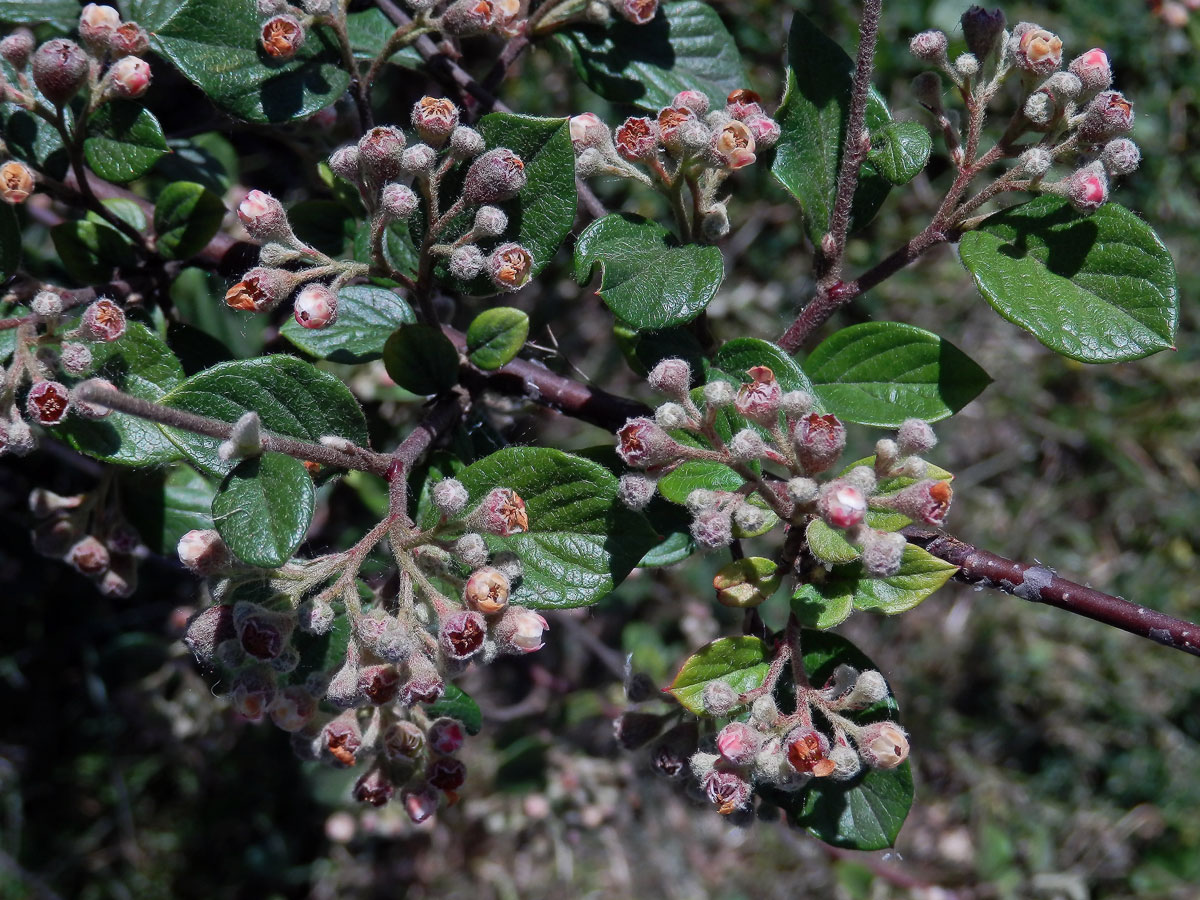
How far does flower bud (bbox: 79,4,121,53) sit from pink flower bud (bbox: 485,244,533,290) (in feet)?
2.26

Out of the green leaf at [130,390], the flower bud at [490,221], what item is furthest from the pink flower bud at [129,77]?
the flower bud at [490,221]

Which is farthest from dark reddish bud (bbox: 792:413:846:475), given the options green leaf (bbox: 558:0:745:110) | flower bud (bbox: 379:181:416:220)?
green leaf (bbox: 558:0:745:110)

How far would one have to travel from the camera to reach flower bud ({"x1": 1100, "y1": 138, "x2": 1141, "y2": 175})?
1300 mm

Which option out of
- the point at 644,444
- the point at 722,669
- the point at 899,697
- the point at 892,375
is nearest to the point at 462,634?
the point at 644,444

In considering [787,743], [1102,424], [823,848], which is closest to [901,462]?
[787,743]

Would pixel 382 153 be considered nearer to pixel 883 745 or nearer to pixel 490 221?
pixel 490 221

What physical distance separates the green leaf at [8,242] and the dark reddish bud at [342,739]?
0.86m

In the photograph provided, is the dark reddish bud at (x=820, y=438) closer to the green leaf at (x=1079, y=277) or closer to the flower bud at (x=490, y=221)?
the green leaf at (x=1079, y=277)

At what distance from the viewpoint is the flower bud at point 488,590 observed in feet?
4.16

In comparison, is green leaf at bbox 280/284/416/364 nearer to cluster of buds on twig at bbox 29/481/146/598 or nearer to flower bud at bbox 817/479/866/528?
cluster of buds on twig at bbox 29/481/146/598

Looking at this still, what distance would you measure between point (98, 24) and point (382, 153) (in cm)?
54

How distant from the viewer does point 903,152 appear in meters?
1.46

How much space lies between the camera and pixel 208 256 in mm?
1814

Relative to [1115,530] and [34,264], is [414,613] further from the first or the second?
[1115,530]
